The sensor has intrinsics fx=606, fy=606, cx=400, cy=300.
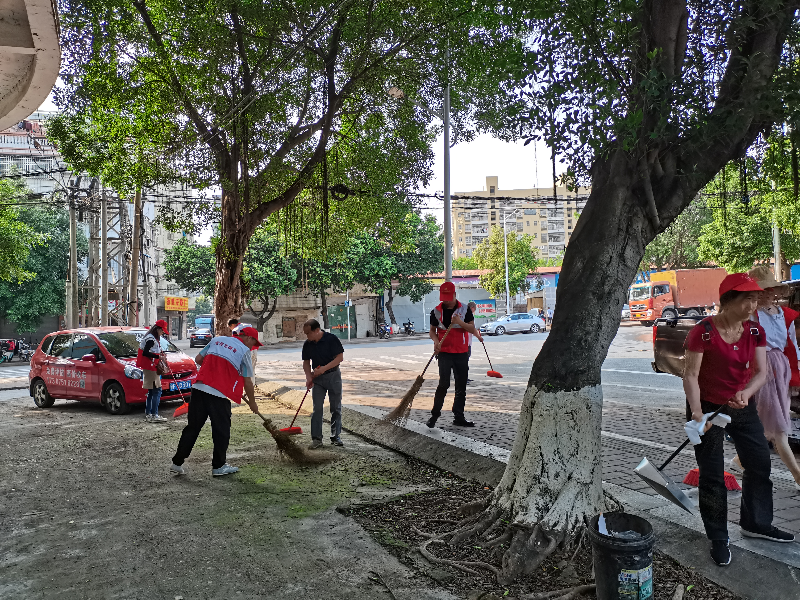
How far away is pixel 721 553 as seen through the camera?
3555 mm

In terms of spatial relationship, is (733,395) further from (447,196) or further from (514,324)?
(514,324)

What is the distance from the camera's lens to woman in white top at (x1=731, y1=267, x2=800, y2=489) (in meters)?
4.60

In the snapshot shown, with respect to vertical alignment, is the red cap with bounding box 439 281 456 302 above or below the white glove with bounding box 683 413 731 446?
above

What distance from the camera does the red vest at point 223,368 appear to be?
6172 millimetres

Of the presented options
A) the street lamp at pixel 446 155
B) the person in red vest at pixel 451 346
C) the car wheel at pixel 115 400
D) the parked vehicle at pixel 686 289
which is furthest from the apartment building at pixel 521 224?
the person in red vest at pixel 451 346

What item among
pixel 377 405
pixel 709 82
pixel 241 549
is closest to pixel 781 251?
pixel 377 405

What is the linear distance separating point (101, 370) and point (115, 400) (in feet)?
2.09

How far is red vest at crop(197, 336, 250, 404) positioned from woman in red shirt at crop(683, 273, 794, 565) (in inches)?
168

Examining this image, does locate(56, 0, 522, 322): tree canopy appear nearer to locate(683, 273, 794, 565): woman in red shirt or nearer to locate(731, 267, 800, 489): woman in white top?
locate(731, 267, 800, 489): woman in white top

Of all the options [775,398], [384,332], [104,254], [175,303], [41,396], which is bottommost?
[384,332]

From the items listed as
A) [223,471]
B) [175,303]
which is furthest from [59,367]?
[175,303]

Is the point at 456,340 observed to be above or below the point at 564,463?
above

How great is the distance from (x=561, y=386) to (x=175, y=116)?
1131 centimetres

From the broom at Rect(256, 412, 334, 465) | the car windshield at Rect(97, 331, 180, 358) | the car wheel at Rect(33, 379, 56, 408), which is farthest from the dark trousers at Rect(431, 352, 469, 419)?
the car wheel at Rect(33, 379, 56, 408)
